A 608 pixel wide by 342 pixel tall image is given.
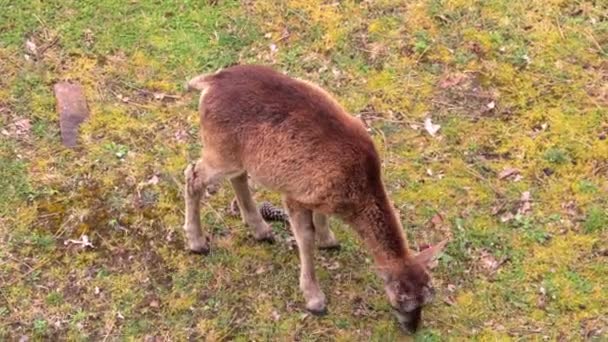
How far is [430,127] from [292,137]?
2.50 m

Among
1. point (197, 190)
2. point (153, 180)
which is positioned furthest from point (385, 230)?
point (153, 180)

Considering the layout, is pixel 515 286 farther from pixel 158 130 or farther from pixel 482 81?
pixel 158 130

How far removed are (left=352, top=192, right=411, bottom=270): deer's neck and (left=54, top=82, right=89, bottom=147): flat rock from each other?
3495 mm

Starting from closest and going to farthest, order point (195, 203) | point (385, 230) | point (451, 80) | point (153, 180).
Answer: point (385, 230) < point (195, 203) < point (153, 180) < point (451, 80)

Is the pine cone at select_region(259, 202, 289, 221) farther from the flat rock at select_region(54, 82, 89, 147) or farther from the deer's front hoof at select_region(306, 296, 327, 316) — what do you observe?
the flat rock at select_region(54, 82, 89, 147)

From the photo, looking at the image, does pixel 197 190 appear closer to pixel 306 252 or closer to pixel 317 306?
pixel 306 252

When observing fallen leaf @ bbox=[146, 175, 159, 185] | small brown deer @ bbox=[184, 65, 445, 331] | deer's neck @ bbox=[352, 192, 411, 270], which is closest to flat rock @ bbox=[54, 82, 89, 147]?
fallen leaf @ bbox=[146, 175, 159, 185]

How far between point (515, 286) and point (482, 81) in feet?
8.32

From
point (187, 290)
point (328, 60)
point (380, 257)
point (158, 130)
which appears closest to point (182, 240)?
point (187, 290)

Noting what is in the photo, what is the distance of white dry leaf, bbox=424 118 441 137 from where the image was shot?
8.73 meters

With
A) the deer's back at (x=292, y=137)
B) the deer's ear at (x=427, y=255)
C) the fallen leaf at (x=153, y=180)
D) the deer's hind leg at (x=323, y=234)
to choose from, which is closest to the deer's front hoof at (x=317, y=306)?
the deer's hind leg at (x=323, y=234)

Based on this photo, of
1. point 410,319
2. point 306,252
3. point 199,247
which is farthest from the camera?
point 199,247

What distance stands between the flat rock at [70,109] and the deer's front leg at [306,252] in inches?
113

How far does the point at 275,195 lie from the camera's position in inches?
330
